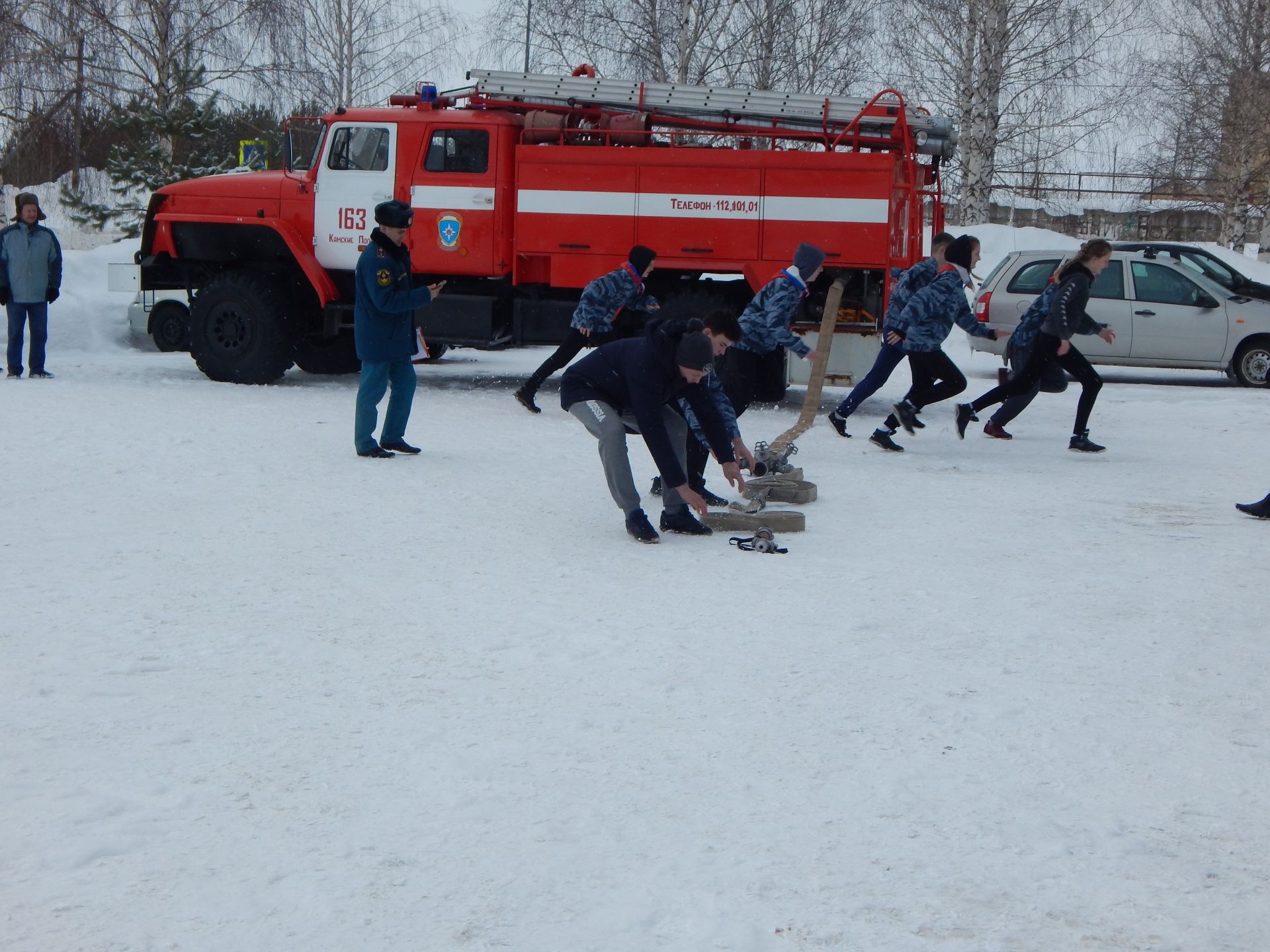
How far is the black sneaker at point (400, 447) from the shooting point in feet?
28.3

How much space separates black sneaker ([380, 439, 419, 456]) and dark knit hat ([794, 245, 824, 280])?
2765 mm

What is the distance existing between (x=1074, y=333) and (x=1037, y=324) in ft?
1.49

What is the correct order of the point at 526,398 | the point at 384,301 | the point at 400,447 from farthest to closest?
the point at 526,398, the point at 400,447, the point at 384,301

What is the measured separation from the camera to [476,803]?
3.41m

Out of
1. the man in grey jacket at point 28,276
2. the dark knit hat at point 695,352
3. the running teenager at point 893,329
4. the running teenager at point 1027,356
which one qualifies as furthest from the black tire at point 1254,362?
the man in grey jacket at point 28,276

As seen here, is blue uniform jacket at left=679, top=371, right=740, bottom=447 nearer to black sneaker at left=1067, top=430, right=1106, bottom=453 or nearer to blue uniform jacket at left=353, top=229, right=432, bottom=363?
blue uniform jacket at left=353, top=229, right=432, bottom=363

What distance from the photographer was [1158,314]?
1412 centimetres

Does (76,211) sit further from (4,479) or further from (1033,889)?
(1033,889)

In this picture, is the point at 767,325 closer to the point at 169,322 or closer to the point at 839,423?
the point at 839,423

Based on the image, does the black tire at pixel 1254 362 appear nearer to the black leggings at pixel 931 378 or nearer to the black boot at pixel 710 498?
the black leggings at pixel 931 378

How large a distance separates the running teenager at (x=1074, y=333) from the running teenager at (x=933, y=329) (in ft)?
1.57

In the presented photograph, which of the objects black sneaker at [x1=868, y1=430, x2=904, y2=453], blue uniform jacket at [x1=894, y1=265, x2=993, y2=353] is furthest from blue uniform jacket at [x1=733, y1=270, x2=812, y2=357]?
black sneaker at [x1=868, y1=430, x2=904, y2=453]

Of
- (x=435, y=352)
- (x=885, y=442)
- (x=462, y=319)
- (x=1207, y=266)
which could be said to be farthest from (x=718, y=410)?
(x=1207, y=266)

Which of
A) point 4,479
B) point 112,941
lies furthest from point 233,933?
point 4,479
